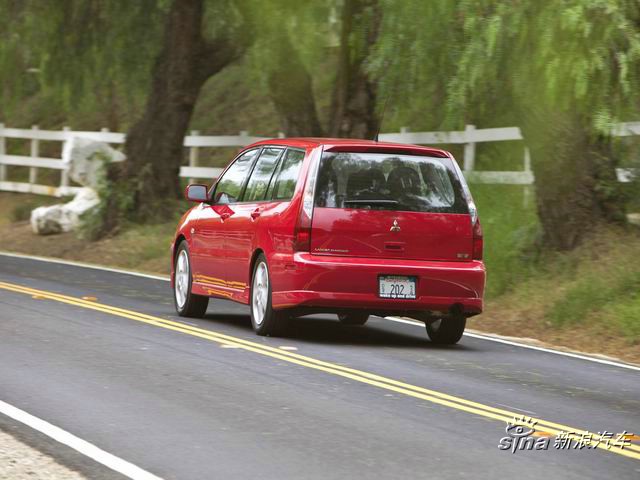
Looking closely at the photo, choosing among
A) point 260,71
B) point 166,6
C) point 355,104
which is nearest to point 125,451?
point 355,104

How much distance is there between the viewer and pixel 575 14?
1417 cm

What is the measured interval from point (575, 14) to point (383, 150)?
301cm

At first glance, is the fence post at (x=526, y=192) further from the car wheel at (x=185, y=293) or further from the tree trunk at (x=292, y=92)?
the car wheel at (x=185, y=293)

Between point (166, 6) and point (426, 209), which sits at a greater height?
point (166, 6)

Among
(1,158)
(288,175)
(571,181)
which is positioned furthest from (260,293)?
(1,158)

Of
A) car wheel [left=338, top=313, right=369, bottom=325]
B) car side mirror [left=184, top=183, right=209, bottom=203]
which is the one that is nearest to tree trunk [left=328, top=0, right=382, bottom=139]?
car wheel [left=338, top=313, right=369, bottom=325]

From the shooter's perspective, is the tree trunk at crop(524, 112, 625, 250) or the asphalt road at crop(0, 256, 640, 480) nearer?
the asphalt road at crop(0, 256, 640, 480)

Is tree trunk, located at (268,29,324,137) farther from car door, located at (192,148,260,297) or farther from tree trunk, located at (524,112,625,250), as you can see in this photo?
car door, located at (192,148,260,297)

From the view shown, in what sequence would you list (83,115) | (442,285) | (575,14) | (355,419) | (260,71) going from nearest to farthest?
(355,419)
(442,285)
(575,14)
(260,71)
(83,115)

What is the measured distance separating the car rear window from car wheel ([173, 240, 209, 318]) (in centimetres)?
280

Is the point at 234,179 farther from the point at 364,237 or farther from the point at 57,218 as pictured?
the point at 57,218

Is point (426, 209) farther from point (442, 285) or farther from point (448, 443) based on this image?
point (448, 443)

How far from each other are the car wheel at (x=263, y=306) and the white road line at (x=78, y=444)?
4038mm

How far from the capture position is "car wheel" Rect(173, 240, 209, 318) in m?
14.6
